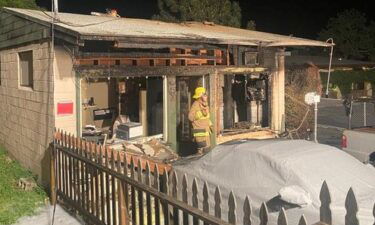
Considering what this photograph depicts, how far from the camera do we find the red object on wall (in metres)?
8.18

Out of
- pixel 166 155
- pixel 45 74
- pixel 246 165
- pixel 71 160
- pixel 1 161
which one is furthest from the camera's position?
pixel 1 161

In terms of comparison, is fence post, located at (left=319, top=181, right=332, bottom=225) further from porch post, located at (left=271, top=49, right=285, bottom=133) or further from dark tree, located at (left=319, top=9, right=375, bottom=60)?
dark tree, located at (left=319, top=9, right=375, bottom=60)

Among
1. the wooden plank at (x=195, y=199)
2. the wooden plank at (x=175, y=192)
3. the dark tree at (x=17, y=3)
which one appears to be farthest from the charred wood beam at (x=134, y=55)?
the dark tree at (x=17, y=3)

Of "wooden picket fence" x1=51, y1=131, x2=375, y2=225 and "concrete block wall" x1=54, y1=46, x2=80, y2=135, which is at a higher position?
"concrete block wall" x1=54, y1=46, x2=80, y2=135

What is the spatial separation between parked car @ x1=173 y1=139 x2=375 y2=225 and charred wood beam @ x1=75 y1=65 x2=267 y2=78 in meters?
3.54

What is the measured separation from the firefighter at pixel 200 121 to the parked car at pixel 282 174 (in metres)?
3.79

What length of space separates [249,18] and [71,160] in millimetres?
52284

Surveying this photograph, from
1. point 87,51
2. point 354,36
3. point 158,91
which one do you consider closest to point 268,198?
point 87,51

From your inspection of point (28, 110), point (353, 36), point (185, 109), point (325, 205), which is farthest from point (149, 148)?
point (353, 36)

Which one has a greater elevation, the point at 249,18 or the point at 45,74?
the point at 249,18

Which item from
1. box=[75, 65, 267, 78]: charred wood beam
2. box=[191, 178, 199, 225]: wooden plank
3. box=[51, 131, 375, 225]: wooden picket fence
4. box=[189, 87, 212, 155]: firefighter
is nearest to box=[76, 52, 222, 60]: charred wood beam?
box=[75, 65, 267, 78]: charred wood beam

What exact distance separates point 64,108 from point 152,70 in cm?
219

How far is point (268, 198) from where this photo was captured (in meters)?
4.83

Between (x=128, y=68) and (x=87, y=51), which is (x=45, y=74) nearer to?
(x=87, y=51)
